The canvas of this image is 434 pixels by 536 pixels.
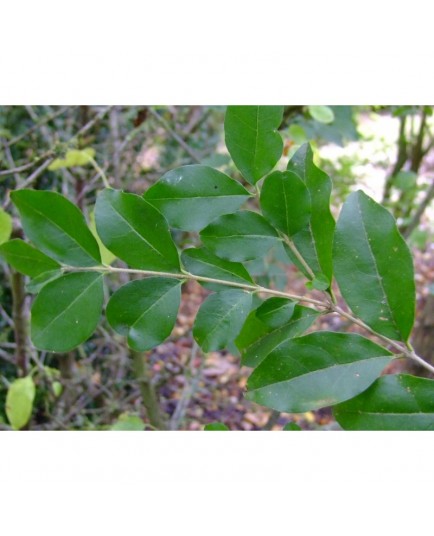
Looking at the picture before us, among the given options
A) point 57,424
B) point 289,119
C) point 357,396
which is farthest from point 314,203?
point 57,424

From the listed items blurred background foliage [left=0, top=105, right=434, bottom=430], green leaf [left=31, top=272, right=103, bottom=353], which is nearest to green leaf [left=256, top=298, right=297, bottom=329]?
green leaf [left=31, top=272, right=103, bottom=353]

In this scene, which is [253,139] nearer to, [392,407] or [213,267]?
[213,267]

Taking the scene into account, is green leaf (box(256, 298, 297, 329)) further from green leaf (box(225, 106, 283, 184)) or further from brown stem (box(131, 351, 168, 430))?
brown stem (box(131, 351, 168, 430))

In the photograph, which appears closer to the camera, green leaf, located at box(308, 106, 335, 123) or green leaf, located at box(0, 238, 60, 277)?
green leaf, located at box(0, 238, 60, 277)

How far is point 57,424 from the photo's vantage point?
4.92 ft

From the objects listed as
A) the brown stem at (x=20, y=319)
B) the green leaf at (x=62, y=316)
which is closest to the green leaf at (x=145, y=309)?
the green leaf at (x=62, y=316)

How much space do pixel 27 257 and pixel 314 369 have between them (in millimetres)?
250

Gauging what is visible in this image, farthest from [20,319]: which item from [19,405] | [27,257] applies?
[27,257]

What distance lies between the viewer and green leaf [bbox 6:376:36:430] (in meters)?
1.08

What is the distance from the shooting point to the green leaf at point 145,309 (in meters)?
0.46

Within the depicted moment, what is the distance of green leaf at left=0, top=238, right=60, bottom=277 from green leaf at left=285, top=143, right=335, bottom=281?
0.20m

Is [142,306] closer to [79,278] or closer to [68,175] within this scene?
[79,278]

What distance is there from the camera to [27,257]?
0.47 metres

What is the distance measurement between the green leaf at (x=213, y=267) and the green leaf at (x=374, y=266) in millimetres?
83
